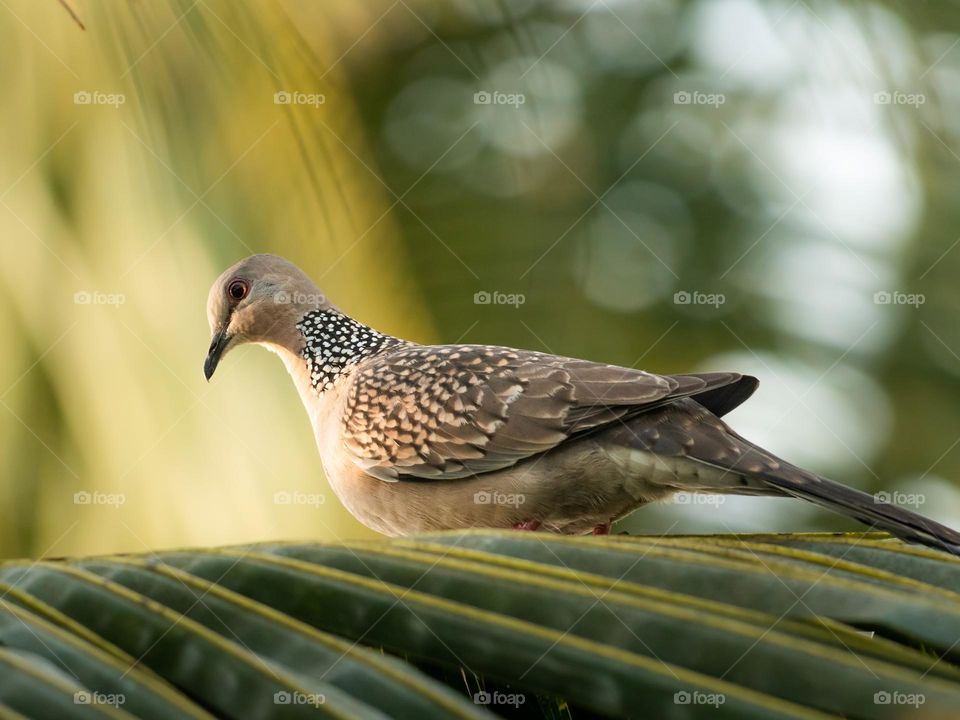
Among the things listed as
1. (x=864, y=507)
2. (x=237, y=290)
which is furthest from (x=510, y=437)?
(x=237, y=290)

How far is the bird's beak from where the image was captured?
3.62 m

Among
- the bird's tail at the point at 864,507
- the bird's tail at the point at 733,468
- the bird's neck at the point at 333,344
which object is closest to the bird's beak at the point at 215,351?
the bird's neck at the point at 333,344

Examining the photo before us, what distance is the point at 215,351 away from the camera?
12.3ft

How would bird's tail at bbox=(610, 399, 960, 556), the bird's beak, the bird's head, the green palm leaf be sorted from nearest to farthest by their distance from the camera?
the green palm leaf → bird's tail at bbox=(610, 399, 960, 556) → the bird's beak → the bird's head

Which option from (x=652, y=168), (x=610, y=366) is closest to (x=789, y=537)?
(x=610, y=366)

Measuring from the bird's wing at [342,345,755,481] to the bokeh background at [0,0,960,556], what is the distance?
0.70ft

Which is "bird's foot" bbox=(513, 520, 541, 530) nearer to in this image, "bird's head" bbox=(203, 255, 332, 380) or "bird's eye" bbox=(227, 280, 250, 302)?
"bird's head" bbox=(203, 255, 332, 380)

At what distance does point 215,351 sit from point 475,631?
Answer: 2.94 meters

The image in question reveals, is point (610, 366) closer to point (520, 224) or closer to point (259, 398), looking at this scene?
point (520, 224)

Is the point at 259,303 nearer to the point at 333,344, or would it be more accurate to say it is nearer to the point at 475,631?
the point at 333,344

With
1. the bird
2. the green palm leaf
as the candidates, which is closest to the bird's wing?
the bird

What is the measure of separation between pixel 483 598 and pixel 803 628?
0.30m

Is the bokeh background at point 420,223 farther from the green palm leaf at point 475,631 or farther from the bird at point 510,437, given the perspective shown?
the green palm leaf at point 475,631

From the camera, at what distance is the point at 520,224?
3.65m
